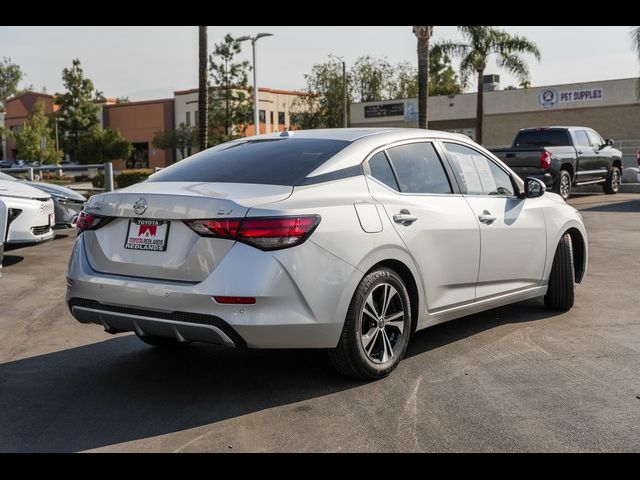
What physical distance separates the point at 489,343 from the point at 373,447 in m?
2.41

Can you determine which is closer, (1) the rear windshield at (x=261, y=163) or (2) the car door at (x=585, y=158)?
(1) the rear windshield at (x=261, y=163)

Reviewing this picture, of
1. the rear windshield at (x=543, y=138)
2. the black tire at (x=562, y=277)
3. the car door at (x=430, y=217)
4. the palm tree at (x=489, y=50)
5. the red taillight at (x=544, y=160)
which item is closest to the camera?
the car door at (x=430, y=217)

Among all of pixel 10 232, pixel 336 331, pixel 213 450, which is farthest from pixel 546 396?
pixel 10 232

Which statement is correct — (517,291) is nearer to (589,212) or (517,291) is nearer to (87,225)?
(87,225)

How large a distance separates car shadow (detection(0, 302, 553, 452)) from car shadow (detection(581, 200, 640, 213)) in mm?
12090

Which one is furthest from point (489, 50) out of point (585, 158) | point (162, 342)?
point (162, 342)

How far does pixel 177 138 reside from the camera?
72.2 m

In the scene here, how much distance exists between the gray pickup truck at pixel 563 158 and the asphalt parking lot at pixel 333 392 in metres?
11.6

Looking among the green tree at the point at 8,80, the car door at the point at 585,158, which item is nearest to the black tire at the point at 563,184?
the car door at the point at 585,158

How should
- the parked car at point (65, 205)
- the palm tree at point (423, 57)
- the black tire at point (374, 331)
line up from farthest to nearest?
1. the palm tree at point (423, 57)
2. the parked car at point (65, 205)
3. the black tire at point (374, 331)

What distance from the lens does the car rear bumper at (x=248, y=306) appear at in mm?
4523

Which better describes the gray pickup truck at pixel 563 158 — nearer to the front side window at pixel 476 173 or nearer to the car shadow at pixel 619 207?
the car shadow at pixel 619 207

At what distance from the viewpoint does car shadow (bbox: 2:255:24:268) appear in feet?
35.9

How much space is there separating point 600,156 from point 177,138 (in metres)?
54.9
